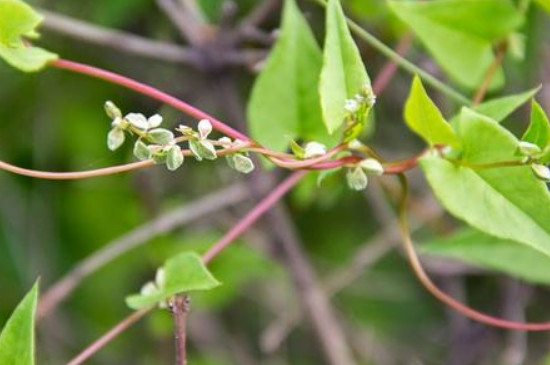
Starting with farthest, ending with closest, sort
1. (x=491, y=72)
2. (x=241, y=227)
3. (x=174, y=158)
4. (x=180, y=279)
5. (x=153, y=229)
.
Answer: (x=153, y=229) < (x=491, y=72) < (x=241, y=227) < (x=180, y=279) < (x=174, y=158)

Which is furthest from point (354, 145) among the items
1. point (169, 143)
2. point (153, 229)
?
point (153, 229)

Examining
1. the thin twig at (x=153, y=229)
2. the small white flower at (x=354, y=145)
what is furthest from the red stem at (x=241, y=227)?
the thin twig at (x=153, y=229)

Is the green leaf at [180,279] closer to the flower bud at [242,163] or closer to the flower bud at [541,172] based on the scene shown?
the flower bud at [242,163]

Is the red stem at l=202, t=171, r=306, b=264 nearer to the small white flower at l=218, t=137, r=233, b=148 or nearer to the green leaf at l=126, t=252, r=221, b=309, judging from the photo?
the green leaf at l=126, t=252, r=221, b=309

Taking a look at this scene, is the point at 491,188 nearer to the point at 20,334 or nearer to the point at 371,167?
the point at 371,167

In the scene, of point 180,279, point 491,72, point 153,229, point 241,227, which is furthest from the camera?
point 153,229

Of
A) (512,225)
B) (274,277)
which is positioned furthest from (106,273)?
(512,225)

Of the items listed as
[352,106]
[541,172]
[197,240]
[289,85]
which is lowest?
[541,172]

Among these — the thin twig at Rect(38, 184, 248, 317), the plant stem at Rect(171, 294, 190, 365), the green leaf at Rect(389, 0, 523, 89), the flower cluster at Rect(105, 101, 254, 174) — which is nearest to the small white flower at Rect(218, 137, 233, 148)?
the flower cluster at Rect(105, 101, 254, 174)
